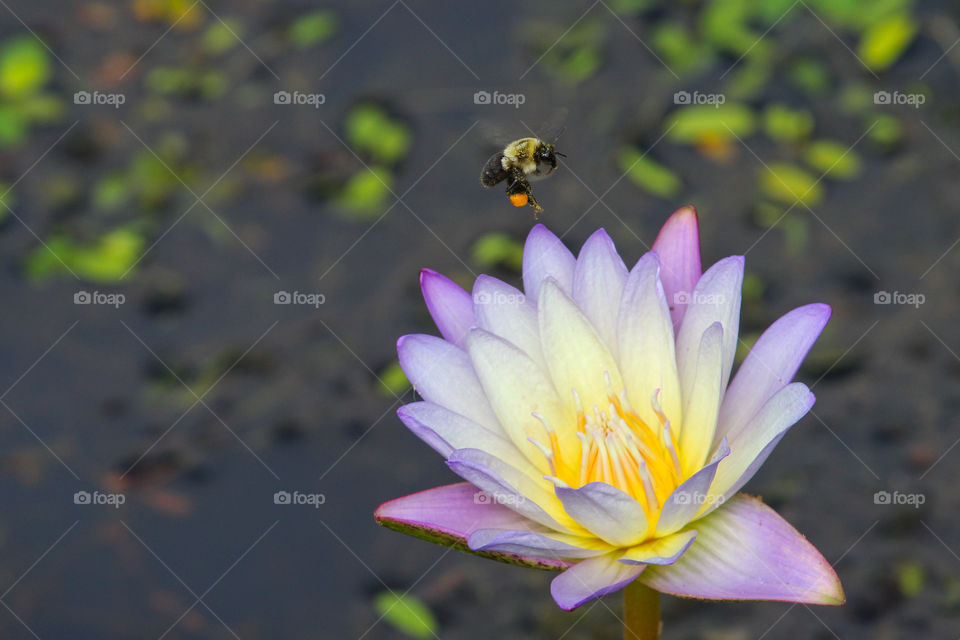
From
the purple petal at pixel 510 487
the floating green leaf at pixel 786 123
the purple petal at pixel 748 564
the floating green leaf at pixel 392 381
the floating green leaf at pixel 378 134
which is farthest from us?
the floating green leaf at pixel 378 134

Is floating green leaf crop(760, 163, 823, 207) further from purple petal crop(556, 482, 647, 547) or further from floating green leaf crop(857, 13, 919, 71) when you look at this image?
purple petal crop(556, 482, 647, 547)

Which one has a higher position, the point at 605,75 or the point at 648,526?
the point at 605,75

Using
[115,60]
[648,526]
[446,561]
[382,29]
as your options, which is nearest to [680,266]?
[648,526]

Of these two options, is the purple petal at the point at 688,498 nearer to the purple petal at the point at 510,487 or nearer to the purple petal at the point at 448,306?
the purple petal at the point at 510,487

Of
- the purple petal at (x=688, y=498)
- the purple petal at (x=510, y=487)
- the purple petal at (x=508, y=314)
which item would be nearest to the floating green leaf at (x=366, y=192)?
the purple petal at (x=508, y=314)

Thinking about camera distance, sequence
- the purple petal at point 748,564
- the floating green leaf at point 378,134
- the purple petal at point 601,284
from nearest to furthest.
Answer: the purple petal at point 748,564 → the purple petal at point 601,284 → the floating green leaf at point 378,134

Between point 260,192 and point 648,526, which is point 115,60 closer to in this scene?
point 260,192

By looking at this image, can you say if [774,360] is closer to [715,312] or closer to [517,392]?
[715,312]
